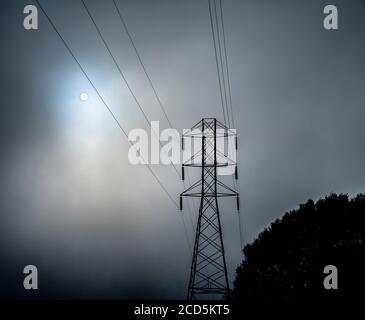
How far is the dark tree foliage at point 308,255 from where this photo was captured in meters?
17.0

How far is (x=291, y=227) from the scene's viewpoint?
1002 inches

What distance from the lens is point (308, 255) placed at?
1995cm

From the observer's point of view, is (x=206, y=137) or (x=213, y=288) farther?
(x=206, y=137)

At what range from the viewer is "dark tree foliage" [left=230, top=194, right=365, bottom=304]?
669 inches
